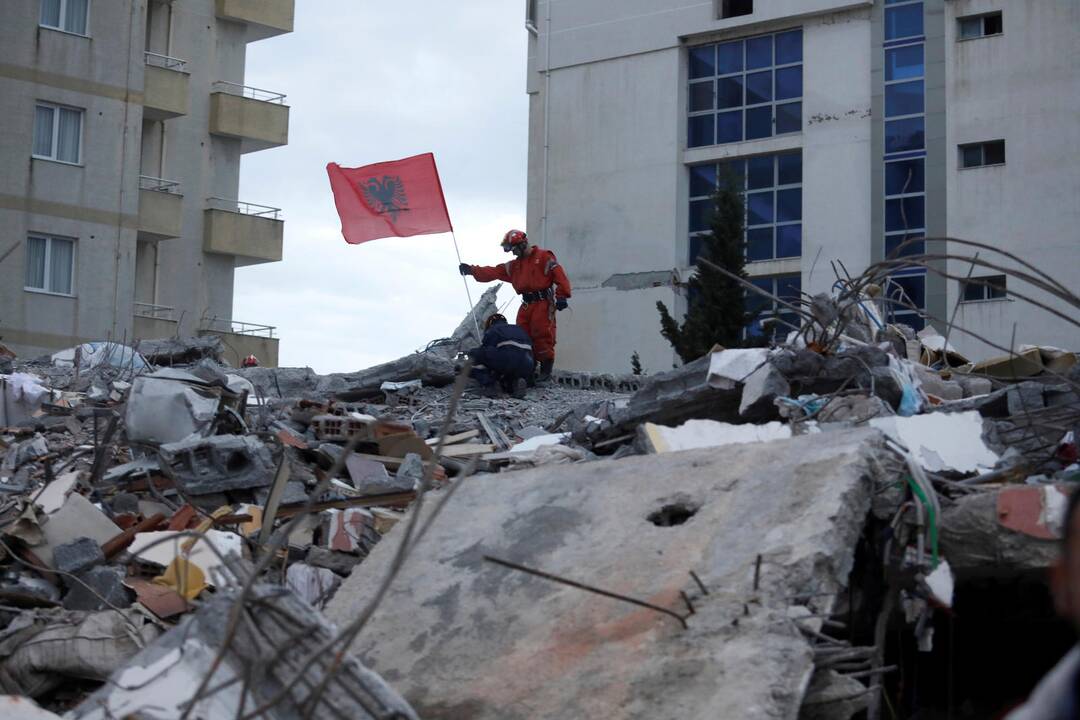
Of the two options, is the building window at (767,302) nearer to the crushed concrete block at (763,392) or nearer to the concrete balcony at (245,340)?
the concrete balcony at (245,340)

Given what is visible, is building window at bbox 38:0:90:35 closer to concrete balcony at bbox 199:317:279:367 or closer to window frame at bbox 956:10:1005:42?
concrete balcony at bbox 199:317:279:367

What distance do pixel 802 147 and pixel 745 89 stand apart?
212 cm

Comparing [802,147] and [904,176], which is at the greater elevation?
[802,147]

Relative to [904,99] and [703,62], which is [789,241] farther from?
[703,62]

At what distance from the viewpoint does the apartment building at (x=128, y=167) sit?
24.5 meters

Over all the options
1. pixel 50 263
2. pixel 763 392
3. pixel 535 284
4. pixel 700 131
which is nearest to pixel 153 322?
pixel 50 263

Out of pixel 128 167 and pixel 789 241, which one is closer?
pixel 128 167

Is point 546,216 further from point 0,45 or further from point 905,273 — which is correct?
point 0,45

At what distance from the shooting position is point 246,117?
28.5 metres

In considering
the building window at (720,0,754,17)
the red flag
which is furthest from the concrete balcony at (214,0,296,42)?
the red flag

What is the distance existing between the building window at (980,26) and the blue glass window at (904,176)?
2743 mm

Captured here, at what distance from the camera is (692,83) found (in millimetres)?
33719

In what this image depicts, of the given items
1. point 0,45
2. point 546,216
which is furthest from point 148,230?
point 546,216

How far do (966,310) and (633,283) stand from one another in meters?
8.09
